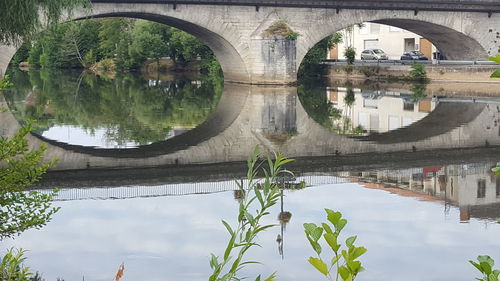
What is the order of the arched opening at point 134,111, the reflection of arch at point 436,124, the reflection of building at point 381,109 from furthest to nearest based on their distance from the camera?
the reflection of building at point 381,109 < the reflection of arch at point 436,124 < the arched opening at point 134,111

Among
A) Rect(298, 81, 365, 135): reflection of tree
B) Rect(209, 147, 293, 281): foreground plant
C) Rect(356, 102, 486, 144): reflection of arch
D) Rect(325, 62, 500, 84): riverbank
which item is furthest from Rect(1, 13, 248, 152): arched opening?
Rect(209, 147, 293, 281): foreground plant

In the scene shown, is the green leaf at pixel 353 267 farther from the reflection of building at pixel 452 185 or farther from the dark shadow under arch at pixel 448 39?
the dark shadow under arch at pixel 448 39

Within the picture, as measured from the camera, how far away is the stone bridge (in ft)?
124

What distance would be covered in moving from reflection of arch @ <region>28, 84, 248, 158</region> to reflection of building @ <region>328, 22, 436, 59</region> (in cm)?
3271

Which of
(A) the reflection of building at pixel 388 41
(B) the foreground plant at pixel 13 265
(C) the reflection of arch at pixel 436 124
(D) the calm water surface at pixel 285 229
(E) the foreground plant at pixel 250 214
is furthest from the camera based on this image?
(A) the reflection of building at pixel 388 41

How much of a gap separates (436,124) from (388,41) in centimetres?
3891

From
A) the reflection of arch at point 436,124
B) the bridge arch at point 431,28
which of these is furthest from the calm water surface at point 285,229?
the bridge arch at point 431,28

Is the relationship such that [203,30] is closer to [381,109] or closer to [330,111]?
[330,111]

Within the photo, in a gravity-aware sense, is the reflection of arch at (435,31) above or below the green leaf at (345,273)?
above

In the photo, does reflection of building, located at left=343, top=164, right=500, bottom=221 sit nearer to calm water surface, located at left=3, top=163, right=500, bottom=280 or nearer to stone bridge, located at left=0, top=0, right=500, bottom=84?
calm water surface, located at left=3, top=163, right=500, bottom=280

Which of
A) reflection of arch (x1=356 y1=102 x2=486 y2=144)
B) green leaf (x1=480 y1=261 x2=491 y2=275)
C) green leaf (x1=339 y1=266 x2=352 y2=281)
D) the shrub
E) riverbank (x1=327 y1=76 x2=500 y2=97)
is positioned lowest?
green leaf (x1=339 y1=266 x2=352 y2=281)

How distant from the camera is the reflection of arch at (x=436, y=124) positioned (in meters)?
21.2

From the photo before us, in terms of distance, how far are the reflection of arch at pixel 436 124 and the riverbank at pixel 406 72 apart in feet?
31.9

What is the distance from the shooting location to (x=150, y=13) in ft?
121
